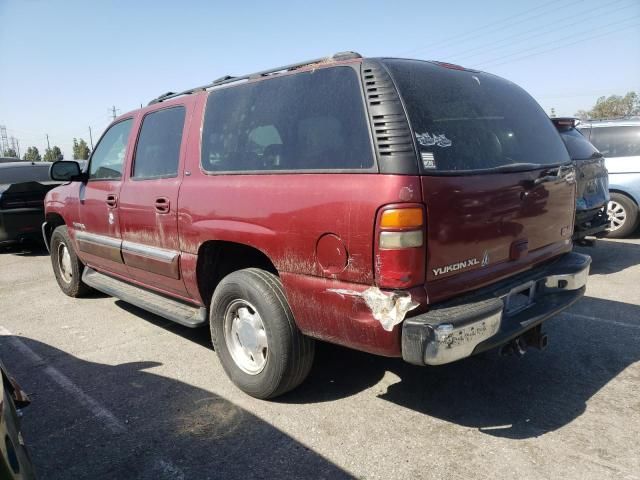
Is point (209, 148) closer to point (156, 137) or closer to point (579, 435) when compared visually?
point (156, 137)

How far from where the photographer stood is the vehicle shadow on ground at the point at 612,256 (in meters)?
6.07

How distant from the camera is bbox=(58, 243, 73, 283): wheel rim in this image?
567cm

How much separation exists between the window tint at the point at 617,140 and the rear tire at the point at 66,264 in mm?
7927

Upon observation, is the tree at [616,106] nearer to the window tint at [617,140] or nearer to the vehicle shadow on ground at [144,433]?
the window tint at [617,140]

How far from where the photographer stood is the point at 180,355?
391 cm

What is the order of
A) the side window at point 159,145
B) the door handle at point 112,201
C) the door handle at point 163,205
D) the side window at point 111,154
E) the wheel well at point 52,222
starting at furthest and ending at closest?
the wheel well at point 52,222, the side window at point 111,154, the door handle at point 112,201, the side window at point 159,145, the door handle at point 163,205

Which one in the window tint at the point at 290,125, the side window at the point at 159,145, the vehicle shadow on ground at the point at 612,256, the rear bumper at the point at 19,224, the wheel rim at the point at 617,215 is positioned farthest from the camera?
the rear bumper at the point at 19,224

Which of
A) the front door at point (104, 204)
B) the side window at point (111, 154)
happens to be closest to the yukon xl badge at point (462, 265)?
the front door at point (104, 204)

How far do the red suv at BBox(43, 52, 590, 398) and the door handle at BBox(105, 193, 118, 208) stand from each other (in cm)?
39

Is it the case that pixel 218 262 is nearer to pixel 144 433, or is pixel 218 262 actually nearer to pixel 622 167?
pixel 144 433

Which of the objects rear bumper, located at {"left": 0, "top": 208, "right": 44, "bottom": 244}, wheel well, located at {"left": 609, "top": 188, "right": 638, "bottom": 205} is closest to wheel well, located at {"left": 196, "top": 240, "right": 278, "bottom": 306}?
rear bumper, located at {"left": 0, "top": 208, "right": 44, "bottom": 244}

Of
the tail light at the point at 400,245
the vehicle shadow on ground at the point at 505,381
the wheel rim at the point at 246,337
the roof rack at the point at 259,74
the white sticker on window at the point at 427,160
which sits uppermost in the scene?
the roof rack at the point at 259,74

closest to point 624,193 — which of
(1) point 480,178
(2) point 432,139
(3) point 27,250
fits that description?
(1) point 480,178

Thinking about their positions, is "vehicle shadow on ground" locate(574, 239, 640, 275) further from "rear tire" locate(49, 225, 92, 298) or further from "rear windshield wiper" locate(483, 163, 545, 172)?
"rear tire" locate(49, 225, 92, 298)
